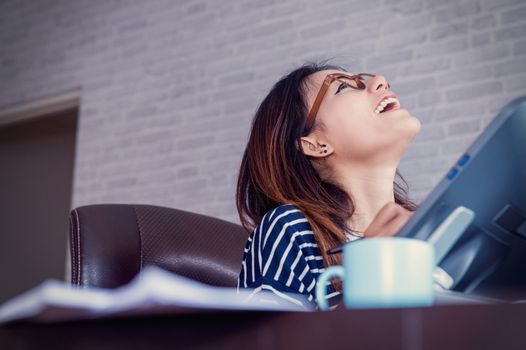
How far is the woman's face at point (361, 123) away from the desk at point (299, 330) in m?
0.94

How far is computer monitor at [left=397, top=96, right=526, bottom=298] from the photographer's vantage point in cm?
62

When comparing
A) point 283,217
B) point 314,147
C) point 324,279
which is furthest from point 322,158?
point 324,279

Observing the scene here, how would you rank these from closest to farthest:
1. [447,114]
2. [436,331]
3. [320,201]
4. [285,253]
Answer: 1. [436,331]
2. [285,253]
3. [320,201]
4. [447,114]

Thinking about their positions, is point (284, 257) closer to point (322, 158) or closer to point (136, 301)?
point (322, 158)

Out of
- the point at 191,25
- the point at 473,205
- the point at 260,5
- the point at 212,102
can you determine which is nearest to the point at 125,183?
the point at 212,102

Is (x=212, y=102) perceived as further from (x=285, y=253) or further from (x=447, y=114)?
(x=285, y=253)

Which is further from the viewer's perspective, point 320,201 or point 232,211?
point 232,211

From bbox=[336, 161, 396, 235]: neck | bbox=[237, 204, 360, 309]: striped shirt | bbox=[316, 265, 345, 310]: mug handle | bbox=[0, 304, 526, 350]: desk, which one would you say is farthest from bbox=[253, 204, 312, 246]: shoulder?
bbox=[0, 304, 526, 350]: desk

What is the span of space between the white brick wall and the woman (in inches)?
44.0

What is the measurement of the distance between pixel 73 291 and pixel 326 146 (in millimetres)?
1036

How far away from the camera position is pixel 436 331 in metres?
0.41

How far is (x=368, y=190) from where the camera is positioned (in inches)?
55.6

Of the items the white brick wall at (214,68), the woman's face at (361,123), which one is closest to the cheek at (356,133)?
the woman's face at (361,123)

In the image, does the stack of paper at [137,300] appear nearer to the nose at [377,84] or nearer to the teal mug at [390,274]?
the teal mug at [390,274]
